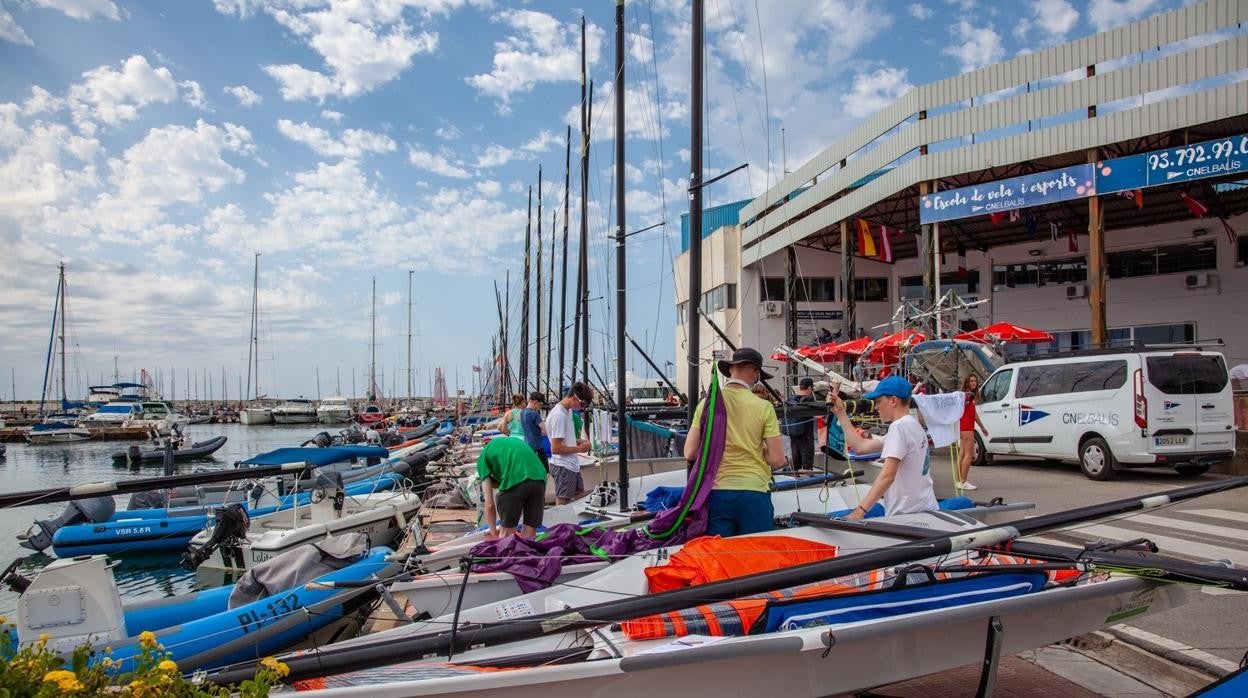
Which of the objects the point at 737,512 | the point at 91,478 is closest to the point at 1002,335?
the point at 737,512

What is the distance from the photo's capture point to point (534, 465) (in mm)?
7156

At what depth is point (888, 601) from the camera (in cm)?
380

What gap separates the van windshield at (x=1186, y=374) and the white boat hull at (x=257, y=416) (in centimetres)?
7790

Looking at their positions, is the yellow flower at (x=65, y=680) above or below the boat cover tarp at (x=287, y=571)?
above

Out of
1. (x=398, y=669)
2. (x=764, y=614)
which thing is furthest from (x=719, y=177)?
(x=398, y=669)

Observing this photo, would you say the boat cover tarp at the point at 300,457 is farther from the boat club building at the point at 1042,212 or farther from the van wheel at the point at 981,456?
the van wheel at the point at 981,456

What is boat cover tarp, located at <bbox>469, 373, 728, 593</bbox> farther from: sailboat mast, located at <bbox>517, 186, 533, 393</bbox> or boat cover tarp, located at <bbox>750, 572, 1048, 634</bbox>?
Answer: sailboat mast, located at <bbox>517, 186, 533, 393</bbox>

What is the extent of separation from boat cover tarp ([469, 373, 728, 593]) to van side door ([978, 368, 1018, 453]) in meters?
10.8

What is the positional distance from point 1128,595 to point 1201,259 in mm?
30019

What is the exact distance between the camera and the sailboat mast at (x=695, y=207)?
7359 millimetres

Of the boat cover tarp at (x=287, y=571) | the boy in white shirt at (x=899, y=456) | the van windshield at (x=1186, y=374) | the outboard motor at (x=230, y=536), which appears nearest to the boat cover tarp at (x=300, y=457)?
the outboard motor at (x=230, y=536)

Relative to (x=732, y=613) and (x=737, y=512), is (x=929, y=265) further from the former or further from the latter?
(x=732, y=613)

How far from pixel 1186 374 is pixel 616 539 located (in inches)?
406

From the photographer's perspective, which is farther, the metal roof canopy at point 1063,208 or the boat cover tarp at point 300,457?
the metal roof canopy at point 1063,208
